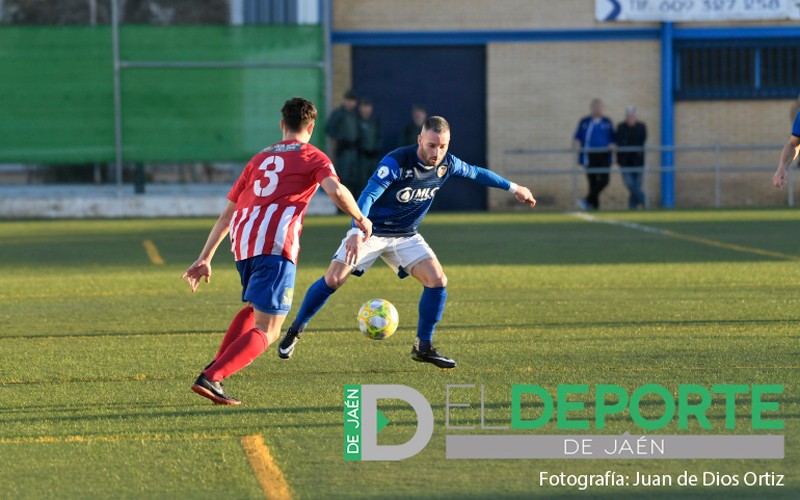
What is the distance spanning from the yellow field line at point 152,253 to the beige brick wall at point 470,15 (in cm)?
1051

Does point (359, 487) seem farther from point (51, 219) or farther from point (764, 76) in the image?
point (764, 76)

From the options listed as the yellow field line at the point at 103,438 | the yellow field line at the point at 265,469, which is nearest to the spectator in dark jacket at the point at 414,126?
the yellow field line at the point at 103,438

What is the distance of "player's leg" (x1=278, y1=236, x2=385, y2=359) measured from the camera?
8.66 metres

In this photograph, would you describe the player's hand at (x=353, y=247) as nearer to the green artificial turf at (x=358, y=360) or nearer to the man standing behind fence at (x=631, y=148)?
the green artificial turf at (x=358, y=360)

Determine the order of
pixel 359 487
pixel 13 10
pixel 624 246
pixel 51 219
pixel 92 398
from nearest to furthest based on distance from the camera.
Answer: pixel 359 487, pixel 92 398, pixel 624 246, pixel 51 219, pixel 13 10

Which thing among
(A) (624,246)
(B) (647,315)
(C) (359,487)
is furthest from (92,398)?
(A) (624,246)

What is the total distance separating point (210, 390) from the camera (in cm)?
686

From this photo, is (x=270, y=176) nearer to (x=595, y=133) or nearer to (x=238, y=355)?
(x=238, y=355)

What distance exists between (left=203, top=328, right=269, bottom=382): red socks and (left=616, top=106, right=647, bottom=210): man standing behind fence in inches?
823

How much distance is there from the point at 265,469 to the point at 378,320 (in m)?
3.36

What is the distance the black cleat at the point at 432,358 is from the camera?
8.28 meters

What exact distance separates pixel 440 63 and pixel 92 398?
73.5 ft

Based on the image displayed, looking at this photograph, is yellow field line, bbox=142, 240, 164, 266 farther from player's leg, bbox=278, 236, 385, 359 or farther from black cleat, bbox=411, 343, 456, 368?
black cleat, bbox=411, 343, 456, 368

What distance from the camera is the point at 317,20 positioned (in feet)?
90.8
